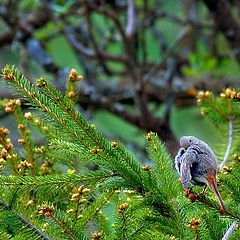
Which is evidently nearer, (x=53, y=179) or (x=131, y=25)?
(x=53, y=179)

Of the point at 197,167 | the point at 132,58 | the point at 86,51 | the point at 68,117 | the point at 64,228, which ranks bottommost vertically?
the point at 64,228

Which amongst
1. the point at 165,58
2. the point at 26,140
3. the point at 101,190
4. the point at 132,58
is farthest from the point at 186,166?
the point at 165,58

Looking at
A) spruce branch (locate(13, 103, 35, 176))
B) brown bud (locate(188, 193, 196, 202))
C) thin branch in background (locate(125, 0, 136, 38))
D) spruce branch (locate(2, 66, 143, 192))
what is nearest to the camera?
brown bud (locate(188, 193, 196, 202))

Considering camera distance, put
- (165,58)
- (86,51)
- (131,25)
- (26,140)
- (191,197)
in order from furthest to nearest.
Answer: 1. (86,51)
2. (165,58)
3. (131,25)
4. (26,140)
5. (191,197)

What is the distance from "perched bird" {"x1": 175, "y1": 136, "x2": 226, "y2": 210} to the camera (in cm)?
88

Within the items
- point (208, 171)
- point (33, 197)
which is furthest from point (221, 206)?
point (33, 197)

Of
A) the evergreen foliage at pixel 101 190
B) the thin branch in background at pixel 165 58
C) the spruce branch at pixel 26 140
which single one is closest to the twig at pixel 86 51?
the thin branch in background at pixel 165 58

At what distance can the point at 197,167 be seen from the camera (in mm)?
898

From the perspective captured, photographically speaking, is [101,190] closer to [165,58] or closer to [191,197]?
[191,197]

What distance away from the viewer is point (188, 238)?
2.89ft

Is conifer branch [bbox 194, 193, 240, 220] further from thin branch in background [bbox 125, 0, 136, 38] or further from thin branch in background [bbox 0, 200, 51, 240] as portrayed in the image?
thin branch in background [bbox 125, 0, 136, 38]

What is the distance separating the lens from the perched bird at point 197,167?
88cm

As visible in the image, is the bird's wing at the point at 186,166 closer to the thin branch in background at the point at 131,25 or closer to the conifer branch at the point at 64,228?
Answer: the conifer branch at the point at 64,228

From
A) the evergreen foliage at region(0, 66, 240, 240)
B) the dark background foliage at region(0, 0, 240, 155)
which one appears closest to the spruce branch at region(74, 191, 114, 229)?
the evergreen foliage at region(0, 66, 240, 240)
